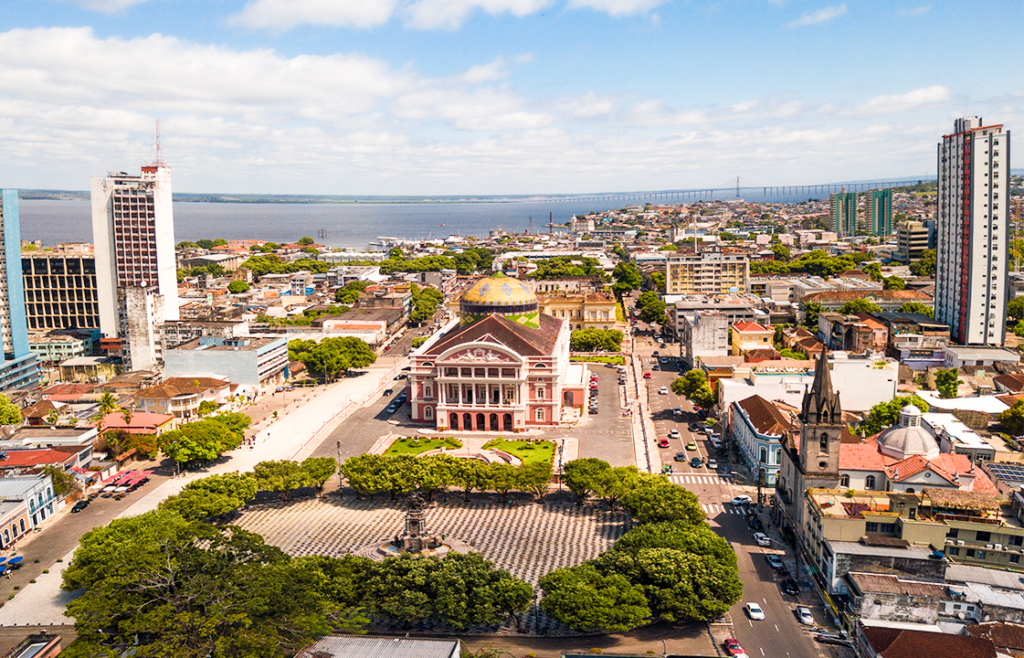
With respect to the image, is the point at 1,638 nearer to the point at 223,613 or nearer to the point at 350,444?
the point at 223,613

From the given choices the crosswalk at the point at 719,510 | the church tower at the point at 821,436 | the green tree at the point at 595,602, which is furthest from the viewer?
the crosswalk at the point at 719,510

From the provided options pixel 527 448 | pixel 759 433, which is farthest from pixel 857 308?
pixel 527 448

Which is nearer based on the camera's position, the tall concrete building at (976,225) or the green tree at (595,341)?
the tall concrete building at (976,225)

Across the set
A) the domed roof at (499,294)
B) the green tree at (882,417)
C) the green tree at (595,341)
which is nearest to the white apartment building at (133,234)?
the domed roof at (499,294)

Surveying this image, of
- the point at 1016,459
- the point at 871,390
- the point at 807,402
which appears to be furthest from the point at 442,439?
the point at 1016,459

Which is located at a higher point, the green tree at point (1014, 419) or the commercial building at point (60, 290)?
the commercial building at point (60, 290)

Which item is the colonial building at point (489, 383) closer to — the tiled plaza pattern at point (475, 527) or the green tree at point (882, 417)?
the tiled plaza pattern at point (475, 527)
